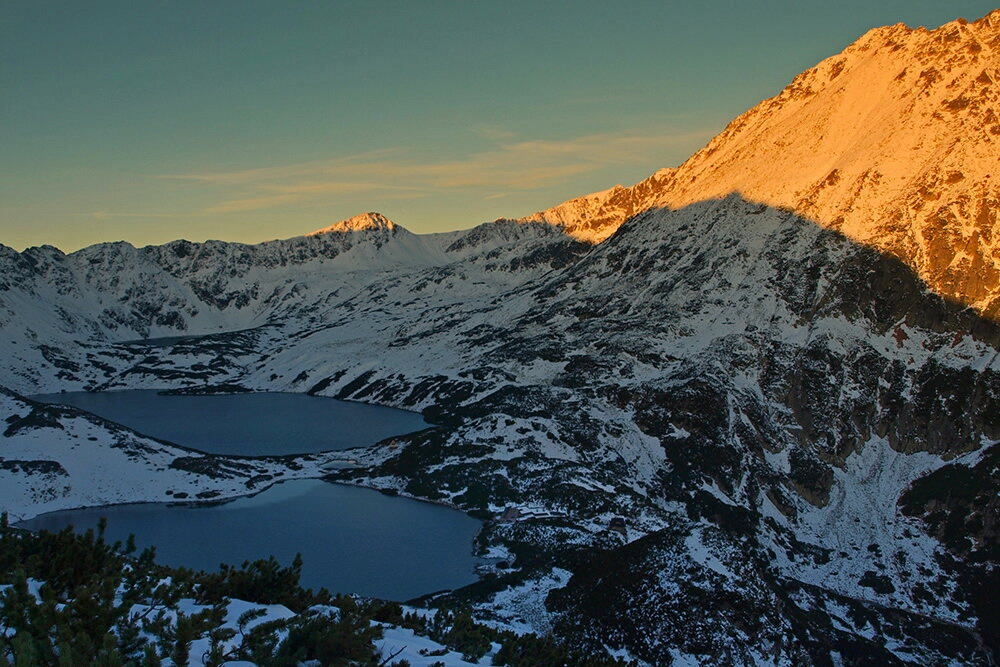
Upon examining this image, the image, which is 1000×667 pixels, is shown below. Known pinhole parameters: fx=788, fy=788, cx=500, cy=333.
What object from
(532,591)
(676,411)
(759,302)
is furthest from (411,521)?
(759,302)

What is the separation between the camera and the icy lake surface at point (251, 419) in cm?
11912

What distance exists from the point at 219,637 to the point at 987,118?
150 meters

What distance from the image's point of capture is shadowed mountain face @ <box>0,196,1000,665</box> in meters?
51.3

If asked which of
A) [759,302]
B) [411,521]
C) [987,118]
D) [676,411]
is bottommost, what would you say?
Result: [411,521]

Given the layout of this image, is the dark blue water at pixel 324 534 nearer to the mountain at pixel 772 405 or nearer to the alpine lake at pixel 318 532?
the alpine lake at pixel 318 532

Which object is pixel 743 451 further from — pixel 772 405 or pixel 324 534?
pixel 324 534

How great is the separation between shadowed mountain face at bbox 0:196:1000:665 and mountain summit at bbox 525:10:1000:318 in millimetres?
5123

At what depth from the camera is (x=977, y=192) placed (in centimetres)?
11800

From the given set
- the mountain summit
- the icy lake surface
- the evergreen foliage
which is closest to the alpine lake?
the icy lake surface

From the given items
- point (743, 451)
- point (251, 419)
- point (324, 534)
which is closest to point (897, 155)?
point (743, 451)

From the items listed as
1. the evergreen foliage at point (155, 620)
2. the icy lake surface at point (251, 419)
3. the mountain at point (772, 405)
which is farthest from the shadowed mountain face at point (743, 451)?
the evergreen foliage at point (155, 620)

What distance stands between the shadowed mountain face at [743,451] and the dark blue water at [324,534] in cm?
470

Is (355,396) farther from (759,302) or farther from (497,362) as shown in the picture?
(759,302)

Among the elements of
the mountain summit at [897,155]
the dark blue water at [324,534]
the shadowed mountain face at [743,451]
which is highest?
the mountain summit at [897,155]
